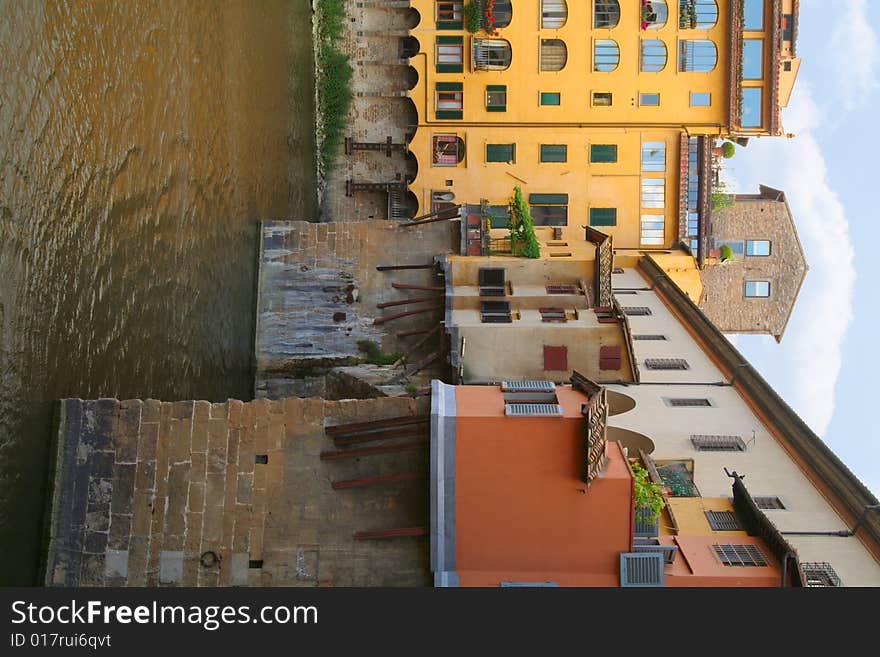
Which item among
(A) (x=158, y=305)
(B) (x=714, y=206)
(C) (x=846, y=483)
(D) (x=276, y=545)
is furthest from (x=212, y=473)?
(B) (x=714, y=206)

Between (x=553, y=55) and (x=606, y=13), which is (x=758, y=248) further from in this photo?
(x=553, y=55)

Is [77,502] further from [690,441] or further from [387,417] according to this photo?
[690,441]

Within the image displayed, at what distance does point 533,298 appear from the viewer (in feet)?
79.2

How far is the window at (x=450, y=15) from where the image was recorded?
34188 mm

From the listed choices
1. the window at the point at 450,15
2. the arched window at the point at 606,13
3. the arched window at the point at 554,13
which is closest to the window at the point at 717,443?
the arched window at the point at 606,13

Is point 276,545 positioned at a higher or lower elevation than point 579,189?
lower

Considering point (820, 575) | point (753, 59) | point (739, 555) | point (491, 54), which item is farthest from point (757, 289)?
point (739, 555)

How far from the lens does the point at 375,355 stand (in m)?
25.7

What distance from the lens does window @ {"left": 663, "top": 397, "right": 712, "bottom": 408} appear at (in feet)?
74.3

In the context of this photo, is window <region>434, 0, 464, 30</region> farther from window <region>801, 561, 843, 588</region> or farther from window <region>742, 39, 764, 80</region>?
window <region>801, 561, 843, 588</region>

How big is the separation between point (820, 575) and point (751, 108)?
22668 mm

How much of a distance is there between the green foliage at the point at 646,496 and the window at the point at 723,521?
3.10 m

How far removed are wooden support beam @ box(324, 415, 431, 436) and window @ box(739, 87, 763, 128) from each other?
79.5ft

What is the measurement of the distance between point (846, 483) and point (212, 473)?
1306 centimetres
